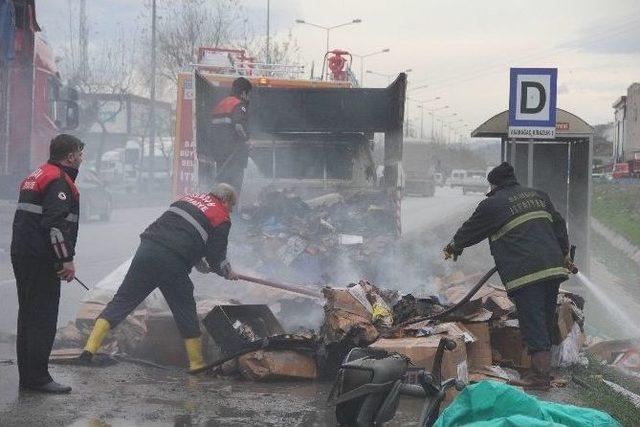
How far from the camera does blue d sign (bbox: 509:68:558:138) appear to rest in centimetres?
927

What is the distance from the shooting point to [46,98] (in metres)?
13.2

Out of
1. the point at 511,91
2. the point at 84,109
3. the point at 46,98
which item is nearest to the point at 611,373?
the point at 511,91

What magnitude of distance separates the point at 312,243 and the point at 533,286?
5.06 m

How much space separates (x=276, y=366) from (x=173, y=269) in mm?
1054

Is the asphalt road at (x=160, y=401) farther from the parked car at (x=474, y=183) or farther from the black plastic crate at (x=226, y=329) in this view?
the parked car at (x=474, y=183)

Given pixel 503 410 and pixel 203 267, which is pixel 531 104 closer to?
pixel 203 267

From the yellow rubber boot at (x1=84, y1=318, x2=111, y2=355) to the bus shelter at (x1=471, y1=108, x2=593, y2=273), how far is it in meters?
7.06

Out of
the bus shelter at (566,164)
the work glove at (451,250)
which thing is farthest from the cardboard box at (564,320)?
the bus shelter at (566,164)

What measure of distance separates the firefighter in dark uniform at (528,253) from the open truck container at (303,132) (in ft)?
18.0

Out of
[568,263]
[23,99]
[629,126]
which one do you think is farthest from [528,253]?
[629,126]

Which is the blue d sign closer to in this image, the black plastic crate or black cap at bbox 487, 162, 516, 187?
black cap at bbox 487, 162, 516, 187

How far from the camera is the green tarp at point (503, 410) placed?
11.6ft

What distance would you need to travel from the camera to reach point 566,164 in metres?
13.4

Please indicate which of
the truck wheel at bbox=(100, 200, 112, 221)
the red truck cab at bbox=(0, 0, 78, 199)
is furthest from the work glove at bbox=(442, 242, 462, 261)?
the truck wheel at bbox=(100, 200, 112, 221)
